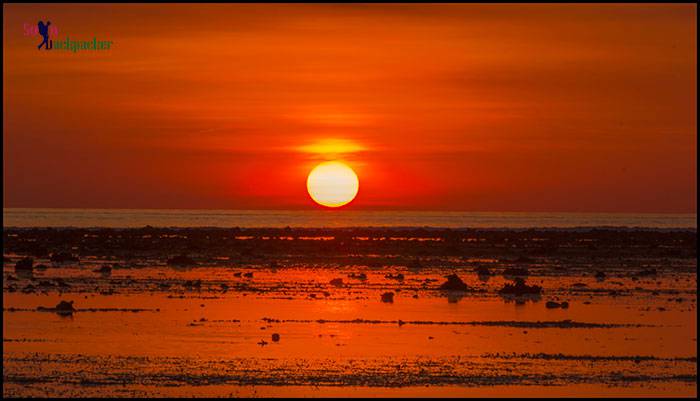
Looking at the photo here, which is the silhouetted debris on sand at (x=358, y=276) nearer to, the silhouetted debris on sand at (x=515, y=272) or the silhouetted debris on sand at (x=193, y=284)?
the silhouetted debris on sand at (x=515, y=272)

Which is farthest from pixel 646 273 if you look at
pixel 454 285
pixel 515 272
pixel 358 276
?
pixel 454 285

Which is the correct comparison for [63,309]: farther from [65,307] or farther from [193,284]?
[193,284]

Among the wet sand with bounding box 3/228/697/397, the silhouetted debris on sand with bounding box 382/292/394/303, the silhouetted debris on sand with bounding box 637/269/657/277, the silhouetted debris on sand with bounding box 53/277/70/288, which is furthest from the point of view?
the silhouetted debris on sand with bounding box 637/269/657/277

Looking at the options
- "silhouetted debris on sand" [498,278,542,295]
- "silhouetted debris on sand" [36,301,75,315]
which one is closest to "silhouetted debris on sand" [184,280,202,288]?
"silhouetted debris on sand" [36,301,75,315]

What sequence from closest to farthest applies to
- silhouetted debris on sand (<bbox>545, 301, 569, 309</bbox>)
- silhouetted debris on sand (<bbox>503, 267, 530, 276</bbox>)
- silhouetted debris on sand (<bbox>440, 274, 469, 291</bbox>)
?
1. silhouetted debris on sand (<bbox>545, 301, 569, 309</bbox>)
2. silhouetted debris on sand (<bbox>440, 274, 469, 291</bbox>)
3. silhouetted debris on sand (<bbox>503, 267, 530, 276</bbox>)

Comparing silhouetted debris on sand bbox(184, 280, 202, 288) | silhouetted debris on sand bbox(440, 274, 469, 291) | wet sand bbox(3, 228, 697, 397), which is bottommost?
wet sand bbox(3, 228, 697, 397)

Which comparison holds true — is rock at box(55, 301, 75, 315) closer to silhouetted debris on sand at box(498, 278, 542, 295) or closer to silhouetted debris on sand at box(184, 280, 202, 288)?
silhouetted debris on sand at box(184, 280, 202, 288)

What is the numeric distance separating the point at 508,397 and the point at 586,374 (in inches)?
123

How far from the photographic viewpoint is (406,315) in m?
30.7

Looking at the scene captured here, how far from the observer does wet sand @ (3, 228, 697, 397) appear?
1981cm

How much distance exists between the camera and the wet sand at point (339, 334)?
65.0 feet

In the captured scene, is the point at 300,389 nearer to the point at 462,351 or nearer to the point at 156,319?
the point at 462,351

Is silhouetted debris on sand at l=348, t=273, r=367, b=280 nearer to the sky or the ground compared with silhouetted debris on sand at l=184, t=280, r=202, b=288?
nearer to the sky

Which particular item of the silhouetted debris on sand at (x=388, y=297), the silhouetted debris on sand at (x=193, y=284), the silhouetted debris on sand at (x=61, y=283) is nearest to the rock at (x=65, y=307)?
the silhouetted debris on sand at (x=61, y=283)
